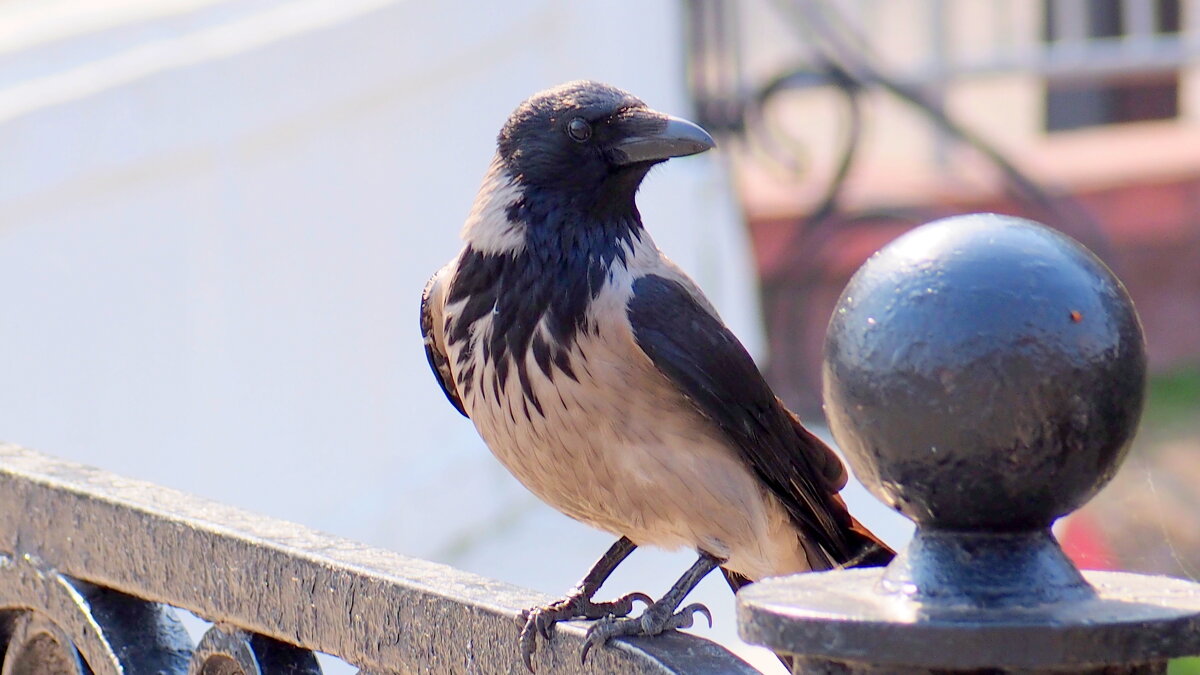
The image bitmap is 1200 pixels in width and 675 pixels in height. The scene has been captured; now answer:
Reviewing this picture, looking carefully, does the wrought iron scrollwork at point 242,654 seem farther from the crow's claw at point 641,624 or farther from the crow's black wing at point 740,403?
the crow's black wing at point 740,403

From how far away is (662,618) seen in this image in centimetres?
205

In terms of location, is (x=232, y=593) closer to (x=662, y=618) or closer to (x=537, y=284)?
(x=662, y=618)

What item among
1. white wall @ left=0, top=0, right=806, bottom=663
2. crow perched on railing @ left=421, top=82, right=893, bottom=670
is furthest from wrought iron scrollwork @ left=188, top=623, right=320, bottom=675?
white wall @ left=0, top=0, right=806, bottom=663

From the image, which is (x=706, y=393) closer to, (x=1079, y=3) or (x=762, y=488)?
(x=762, y=488)

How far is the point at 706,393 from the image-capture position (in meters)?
2.54

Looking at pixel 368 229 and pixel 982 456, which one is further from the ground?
pixel 982 456

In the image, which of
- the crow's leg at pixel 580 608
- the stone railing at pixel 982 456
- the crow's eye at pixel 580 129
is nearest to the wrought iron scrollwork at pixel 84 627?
the crow's leg at pixel 580 608

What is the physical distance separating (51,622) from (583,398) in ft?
3.08

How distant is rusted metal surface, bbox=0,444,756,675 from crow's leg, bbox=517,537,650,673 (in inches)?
0.5

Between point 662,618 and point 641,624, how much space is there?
9.2 inches

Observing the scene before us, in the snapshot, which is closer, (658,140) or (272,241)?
(658,140)

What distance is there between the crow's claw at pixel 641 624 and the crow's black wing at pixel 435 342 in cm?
83

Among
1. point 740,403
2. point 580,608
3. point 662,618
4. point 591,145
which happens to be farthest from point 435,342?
point 662,618

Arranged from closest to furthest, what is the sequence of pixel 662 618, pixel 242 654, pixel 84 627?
pixel 242 654 < pixel 84 627 < pixel 662 618
